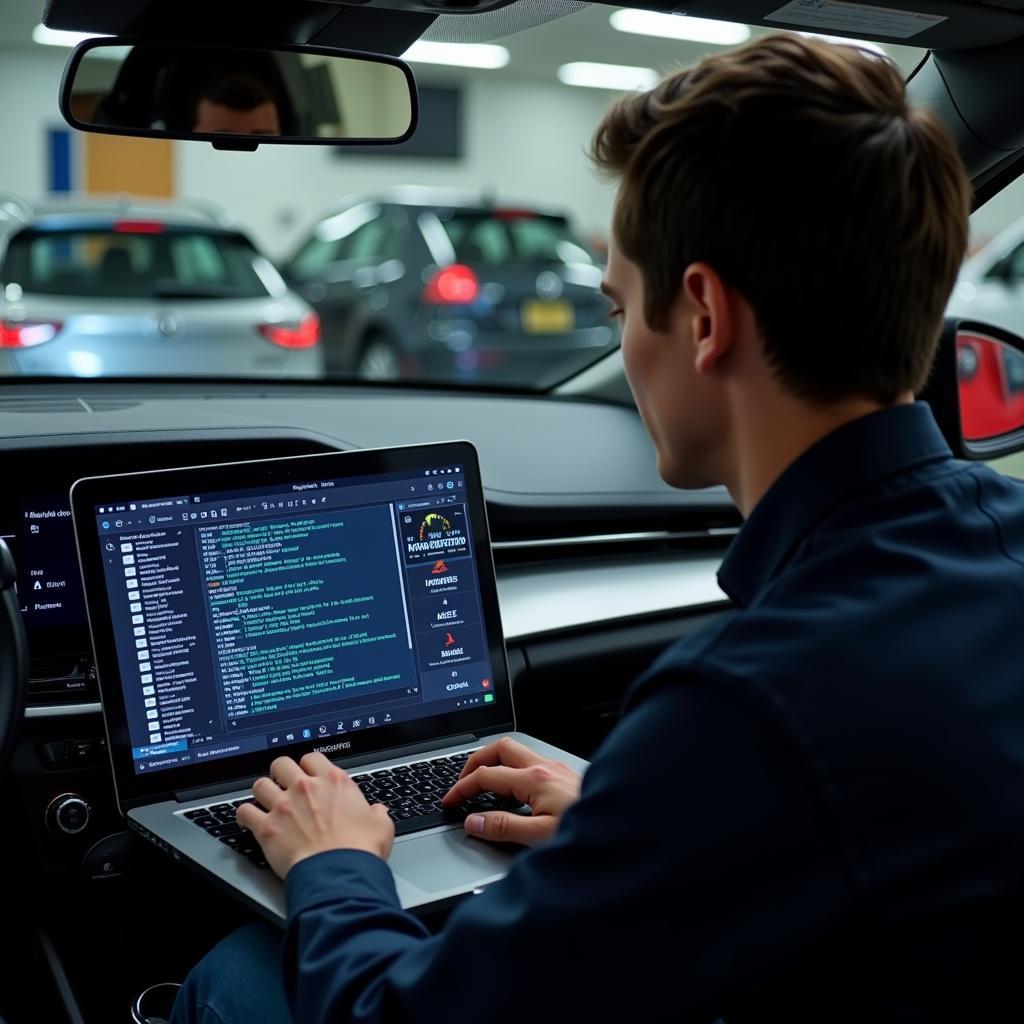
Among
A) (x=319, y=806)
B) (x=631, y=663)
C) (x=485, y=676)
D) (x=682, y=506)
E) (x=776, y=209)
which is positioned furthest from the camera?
(x=682, y=506)

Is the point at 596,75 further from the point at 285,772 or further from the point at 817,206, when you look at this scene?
the point at 817,206

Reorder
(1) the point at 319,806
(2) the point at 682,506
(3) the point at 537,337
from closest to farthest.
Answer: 1. (1) the point at 319,806
2. (2) the point at 682,506
3. (3) the point at 537,337

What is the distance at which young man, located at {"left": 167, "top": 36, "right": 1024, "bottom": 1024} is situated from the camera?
3.10 feet

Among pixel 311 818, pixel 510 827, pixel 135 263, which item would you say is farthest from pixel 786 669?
pixel 135 263

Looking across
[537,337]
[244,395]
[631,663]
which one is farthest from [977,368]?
[537,337]

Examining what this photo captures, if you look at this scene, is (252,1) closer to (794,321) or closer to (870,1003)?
(794,321)

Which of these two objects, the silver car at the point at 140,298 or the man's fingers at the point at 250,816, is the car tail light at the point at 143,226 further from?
the man's fingers at the point at 250,816

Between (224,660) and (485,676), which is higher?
(224,660)

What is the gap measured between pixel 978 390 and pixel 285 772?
1.63 m

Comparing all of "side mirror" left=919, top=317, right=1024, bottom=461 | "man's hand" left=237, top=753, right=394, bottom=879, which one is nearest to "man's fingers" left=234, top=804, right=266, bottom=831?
"man's hand" left=237, top=753, right=394, bottom=879

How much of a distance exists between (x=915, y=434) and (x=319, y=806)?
2.32ft

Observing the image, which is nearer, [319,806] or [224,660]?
[319,806]

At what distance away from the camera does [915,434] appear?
1.13 metres

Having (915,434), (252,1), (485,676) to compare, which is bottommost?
(485,676)
